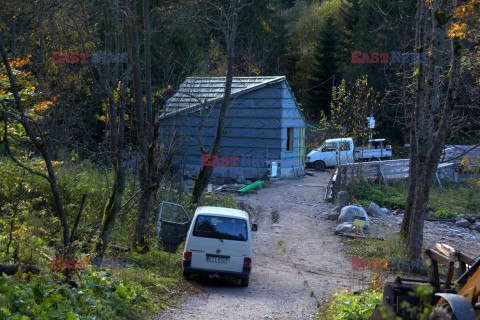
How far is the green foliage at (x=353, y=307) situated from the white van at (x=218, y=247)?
2894 mm

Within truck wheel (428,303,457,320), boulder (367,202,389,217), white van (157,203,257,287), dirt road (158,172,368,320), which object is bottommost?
dirt road (158,172,368,320)

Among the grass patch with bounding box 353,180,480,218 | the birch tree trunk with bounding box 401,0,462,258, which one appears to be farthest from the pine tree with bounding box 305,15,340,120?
the birch tree trunk with bounding box 401,0,462,258

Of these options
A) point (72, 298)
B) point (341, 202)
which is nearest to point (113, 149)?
point (72, 298)

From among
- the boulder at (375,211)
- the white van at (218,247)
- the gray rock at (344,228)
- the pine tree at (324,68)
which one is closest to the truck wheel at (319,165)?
the pine tree at (324,68)

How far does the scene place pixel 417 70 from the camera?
1259 centimetres

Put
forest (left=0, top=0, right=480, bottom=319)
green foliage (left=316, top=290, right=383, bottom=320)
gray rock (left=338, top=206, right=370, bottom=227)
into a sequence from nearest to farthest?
forest (left=0, top=0, right=480, bottom=319), green foliage (left=316, top=290, right=383, bottom=320), gray rock (left=338, top=206, right=370, bottom=227)

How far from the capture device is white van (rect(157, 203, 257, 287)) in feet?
38.0

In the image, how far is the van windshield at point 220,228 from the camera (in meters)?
11.7

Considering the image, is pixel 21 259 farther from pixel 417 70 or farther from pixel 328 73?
pixel 328 73

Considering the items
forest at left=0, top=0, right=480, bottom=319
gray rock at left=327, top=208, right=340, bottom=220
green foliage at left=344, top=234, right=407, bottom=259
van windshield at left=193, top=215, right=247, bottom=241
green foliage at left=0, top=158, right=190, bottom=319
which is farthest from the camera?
gray rock at left=327, top=208, right=340, bottom=220

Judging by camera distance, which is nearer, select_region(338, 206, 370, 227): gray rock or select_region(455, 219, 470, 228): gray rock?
select_region(338, 206, 370, 227): gray rock

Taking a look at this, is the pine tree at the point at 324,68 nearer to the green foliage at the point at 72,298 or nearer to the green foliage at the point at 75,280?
the green foliage at the point at 75,280

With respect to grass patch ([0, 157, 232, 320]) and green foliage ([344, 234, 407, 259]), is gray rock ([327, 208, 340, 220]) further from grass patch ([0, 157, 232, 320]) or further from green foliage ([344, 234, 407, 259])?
grass patch ([0, 157, 232, 320])

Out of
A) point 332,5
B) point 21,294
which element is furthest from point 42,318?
point 332,5
